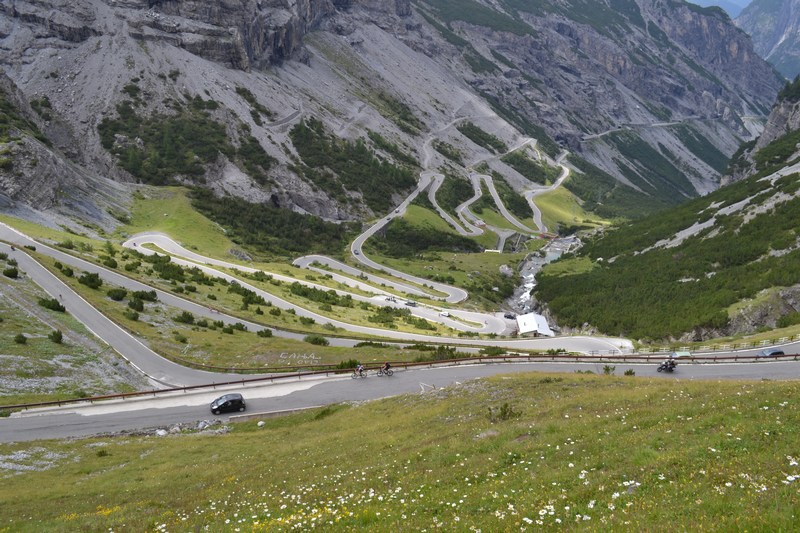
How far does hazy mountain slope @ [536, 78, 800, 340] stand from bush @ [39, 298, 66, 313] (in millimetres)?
63742

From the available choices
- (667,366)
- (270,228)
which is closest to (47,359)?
(667,366)

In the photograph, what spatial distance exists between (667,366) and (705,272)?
41.7 m

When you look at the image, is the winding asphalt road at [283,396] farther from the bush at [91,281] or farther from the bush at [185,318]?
the bush at [91,281]

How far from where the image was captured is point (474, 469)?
14844 mm

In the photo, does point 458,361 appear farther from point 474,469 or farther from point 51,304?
point 51,304

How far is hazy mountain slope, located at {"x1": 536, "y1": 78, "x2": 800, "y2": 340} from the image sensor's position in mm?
53000

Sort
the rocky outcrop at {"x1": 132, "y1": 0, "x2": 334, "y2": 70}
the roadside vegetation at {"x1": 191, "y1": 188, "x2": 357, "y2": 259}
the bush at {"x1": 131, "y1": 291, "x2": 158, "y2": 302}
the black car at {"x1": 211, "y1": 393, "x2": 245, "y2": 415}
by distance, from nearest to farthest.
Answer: the black car at {"x1": 211, "y1": 393, "x2": 245, "y2": 415}, the bush at {"x1": 131, "y1": 291, "x2": 158, "y2": 302}, the roadside vegetation at {"x1": 191, "y1": 188, "x2": 357, "y2": 259}, the rocky outcrop at {"x1": 132, "y1": 0, "x2": 334, "y2": 70}

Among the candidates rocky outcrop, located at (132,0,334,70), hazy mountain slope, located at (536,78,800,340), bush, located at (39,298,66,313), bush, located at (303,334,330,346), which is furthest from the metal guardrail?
rocky outcrop, located at (132,0,334,70)

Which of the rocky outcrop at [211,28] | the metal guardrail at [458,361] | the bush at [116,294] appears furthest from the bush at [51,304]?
the rocky outcrop at [211,28]

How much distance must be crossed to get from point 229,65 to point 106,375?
16388cm

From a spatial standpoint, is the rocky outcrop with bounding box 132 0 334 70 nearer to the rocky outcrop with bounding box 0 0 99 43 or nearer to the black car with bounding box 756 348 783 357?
the rocky outcrop with bounding box 0 0 99 43

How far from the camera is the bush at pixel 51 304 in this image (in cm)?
4141

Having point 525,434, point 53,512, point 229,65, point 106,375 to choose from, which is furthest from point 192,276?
point 229,65

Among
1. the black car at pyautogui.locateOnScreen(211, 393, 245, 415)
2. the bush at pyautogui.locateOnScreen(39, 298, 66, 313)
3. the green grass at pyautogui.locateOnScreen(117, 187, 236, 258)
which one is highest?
the green grass at pyautogui.locateOnScreen(117, 187, 236, 258)
